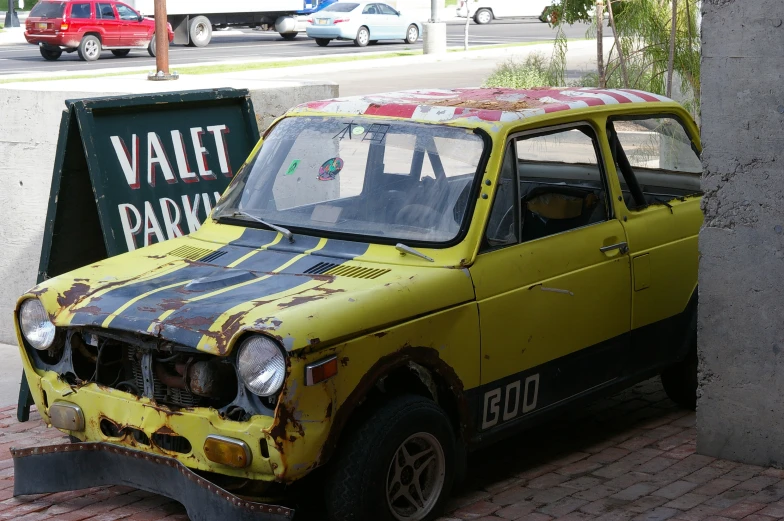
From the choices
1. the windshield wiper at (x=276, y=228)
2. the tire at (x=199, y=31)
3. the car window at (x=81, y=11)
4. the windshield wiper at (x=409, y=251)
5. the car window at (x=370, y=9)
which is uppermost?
the car window at (x=81, y=11)

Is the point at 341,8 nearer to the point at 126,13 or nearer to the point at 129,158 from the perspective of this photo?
the point at 126,13

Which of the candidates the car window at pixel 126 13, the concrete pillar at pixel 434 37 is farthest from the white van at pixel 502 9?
the car window at pixel 126 13

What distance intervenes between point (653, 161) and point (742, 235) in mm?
1956

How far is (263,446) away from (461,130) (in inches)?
71.6

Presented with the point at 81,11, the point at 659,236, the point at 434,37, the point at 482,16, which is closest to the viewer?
the point at 659,236

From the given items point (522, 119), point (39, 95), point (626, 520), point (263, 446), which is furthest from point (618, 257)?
point (39, 95)

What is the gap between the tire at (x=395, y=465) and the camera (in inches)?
165

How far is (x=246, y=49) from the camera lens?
3466 centimetres

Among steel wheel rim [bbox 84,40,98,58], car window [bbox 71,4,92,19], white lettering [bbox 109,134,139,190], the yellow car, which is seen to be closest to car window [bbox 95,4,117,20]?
car window [bbox 71,4,92,19]

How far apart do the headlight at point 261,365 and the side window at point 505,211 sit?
1.23 meters

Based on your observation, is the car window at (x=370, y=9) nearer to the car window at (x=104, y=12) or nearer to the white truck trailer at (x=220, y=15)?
the white truck trailer at (x=220, y=15)

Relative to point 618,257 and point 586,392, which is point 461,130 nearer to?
point 618,257

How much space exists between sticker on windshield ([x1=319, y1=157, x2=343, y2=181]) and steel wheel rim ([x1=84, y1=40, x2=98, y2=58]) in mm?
26921

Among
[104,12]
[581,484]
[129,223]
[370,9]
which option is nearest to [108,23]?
[104,12]
